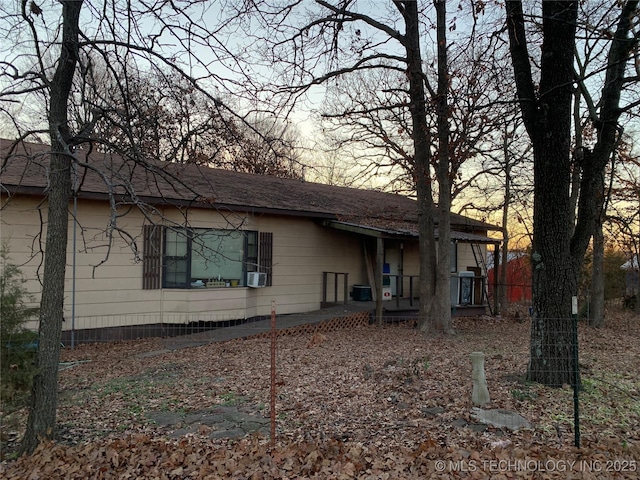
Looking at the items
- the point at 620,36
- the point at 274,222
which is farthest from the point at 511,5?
the point at 274,222

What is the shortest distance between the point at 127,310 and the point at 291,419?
21.3 feet

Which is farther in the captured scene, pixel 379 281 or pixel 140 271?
pixel 379 281

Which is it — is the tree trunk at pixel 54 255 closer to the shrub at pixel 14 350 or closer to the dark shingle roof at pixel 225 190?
the shrub at pixel 14 350

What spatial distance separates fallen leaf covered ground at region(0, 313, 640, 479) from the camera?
3.94 meters

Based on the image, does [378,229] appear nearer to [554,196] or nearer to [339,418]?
[554,196]

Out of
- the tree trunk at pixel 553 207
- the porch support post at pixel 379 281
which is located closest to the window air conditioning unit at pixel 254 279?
the porch support post at pixel 379 281

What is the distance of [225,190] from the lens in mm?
12289

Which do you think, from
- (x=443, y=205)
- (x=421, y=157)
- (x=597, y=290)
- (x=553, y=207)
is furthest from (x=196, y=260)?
(x=597, y=290)

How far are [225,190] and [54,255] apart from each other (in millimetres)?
7773

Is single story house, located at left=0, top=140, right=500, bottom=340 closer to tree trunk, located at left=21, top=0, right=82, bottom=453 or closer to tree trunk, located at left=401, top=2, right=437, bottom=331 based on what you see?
tree trunk, located at left=401, top=2, right=437, bottom=331

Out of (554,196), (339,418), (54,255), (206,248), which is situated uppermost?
(554,196)

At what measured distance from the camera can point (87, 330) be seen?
9.79 m

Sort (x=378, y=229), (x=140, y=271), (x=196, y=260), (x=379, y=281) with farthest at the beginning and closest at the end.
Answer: (x=378, y=229)
(x=379, y=281)
(x=196, y=260)
(x=140, y=271)

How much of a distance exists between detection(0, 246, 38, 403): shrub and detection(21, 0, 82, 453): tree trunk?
11cm
